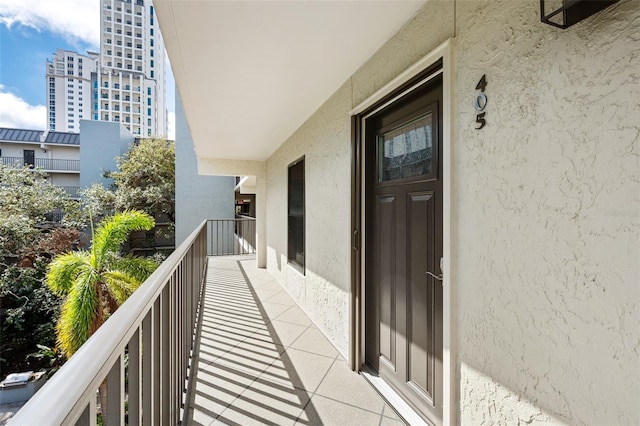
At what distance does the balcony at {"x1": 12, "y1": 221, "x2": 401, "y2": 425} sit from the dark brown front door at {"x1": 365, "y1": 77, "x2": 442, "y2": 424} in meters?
0.29

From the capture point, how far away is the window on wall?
418 cm

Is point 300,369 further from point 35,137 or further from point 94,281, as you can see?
point 35,137

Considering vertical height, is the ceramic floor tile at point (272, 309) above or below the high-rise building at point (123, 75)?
below

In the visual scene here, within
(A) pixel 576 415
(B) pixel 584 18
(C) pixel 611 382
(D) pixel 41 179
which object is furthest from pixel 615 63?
(D) pixel 41 179

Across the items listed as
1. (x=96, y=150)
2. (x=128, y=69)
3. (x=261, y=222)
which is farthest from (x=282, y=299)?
(x=128, y=69)

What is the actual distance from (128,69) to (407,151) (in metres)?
73.1

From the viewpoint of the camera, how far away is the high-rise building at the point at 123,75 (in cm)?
5644

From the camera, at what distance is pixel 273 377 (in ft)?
7.93

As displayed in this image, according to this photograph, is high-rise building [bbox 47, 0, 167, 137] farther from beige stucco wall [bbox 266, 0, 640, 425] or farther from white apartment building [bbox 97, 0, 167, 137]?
beige stucco wall [bbox 266, 0, 640, 425]

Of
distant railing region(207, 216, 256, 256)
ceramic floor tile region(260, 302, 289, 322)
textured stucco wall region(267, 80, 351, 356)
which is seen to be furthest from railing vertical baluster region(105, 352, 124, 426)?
distant railing region(207, 216, 256, 256)

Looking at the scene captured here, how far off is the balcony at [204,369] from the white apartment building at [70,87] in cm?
7112

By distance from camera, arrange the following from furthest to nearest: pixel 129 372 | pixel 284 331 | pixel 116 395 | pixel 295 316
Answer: pixel 295 316 → pixel 284 331 → pixel 129 372 → pixel 116 395

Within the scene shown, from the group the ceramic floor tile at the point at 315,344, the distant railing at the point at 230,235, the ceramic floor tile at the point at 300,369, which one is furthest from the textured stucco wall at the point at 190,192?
the ceramic floor tile at the point at 300,369

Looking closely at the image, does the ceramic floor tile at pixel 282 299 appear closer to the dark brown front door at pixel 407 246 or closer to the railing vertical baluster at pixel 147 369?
the dark brown front door at pixel 407 246
